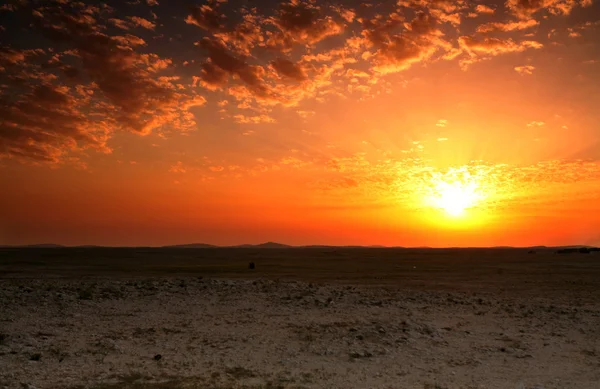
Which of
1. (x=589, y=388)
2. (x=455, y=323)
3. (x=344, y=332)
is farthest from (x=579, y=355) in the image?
(x=344, y=332)

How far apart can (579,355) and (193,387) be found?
1056cm

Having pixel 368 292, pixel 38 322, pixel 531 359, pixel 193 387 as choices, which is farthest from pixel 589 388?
pixel 38 322

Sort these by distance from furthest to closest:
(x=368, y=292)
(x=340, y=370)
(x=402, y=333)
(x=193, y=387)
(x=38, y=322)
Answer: (x=368, y=292) < (x=38, y=322) < (x=402, y=333) < (x=340, y=370) < (x=193, y=387)

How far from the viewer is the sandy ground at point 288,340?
1076cm

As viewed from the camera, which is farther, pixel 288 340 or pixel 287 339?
pixel 287 339

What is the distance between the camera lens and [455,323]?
16.7 m

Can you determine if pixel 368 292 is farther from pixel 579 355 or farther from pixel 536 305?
pixel 579 355

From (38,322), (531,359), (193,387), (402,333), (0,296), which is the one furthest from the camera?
(0,296)

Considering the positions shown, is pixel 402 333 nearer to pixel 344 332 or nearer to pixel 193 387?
pixel 344 332

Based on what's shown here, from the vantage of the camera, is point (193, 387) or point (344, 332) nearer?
point (193, 387)

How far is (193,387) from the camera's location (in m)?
9.95

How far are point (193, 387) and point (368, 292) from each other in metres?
14.9

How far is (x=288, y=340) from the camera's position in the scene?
46.6 ft

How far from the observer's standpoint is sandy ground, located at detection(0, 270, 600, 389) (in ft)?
35.3
